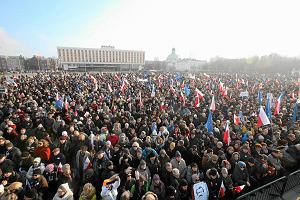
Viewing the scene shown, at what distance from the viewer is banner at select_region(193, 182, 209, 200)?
479 centimetres

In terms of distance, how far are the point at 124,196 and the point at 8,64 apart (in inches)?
5855

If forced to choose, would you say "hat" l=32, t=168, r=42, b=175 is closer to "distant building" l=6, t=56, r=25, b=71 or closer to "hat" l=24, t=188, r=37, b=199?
"hat" l=24, t=188, r=37, b=199

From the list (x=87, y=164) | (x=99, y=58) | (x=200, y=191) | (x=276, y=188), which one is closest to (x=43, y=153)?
(x=87, y=164)

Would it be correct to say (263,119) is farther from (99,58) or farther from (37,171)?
(99,58)

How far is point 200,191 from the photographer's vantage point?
4824 millimetres

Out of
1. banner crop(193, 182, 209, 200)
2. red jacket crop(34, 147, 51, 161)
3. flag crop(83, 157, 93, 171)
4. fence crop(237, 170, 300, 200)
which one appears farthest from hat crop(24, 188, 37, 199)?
fence crop(237, 170, 300, 200)

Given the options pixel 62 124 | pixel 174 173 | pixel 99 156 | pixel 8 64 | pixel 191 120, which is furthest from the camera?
pixel 8 64

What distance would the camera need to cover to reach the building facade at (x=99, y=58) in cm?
12625

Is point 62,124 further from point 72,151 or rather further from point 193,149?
point 193,149

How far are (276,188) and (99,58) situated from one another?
136292 mm

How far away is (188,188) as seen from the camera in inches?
210

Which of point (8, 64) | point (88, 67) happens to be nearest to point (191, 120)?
point (88, 67)

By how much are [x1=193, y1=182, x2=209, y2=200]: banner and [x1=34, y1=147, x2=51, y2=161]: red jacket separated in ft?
12.9

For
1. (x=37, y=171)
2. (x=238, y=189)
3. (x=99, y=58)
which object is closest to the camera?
(x=37, y=171)
